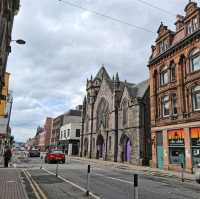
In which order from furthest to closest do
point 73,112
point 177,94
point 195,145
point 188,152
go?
point 73,112 < point 177,94 < point 188,152 < point 195,145

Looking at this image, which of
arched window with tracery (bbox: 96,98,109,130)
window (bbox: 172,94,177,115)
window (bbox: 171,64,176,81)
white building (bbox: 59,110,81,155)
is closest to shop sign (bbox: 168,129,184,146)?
window (bbox: 172,94,177,115)

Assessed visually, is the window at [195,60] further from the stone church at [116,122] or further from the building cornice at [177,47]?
the stone church at [116,122]

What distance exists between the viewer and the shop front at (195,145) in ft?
74.2

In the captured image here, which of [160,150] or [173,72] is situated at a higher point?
[173,72]

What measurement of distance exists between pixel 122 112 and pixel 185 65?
1803cm

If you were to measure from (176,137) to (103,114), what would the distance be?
85.1 ft

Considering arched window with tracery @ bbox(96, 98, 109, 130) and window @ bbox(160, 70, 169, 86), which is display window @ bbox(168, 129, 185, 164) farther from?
arched window with tracery @ bbox(96, 98, 109, 130)

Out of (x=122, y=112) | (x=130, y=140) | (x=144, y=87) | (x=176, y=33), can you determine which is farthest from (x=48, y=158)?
(x=176, y=33)

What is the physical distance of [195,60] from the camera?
24.6 m

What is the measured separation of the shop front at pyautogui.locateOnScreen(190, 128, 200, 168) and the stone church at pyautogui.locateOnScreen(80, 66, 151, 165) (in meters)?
12.0

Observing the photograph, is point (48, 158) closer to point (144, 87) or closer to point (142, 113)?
point (142, 113)

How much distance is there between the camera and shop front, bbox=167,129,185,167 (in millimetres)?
24708

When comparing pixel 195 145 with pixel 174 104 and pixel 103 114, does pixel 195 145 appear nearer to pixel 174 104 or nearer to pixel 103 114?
pixel 174 104

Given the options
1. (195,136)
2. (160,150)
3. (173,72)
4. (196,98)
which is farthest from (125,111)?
(195,136)
